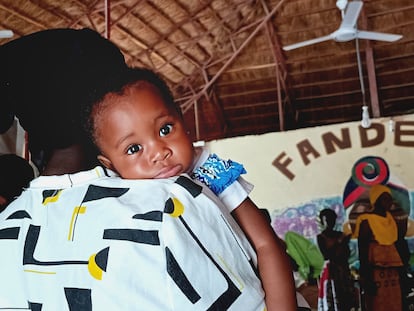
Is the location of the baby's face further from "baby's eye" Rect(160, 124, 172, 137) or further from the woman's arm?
the woman's arm

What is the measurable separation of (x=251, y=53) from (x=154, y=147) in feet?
23.5

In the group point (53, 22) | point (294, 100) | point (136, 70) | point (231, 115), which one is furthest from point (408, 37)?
point (136, 70)

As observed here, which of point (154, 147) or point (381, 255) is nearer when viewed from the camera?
point (154, 147)

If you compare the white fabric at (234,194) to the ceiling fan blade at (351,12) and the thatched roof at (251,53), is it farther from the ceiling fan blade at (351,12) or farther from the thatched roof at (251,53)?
the thatched roof at (251,53)

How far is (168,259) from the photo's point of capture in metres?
0.73

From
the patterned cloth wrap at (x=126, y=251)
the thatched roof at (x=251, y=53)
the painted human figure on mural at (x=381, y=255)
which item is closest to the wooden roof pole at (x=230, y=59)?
the thatched roof at (x=251, y=53)

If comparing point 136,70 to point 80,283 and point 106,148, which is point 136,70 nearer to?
point 106,148

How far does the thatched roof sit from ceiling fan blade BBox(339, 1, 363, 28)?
1.45m

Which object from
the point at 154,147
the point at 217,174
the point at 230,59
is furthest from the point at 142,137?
the point at 230,59

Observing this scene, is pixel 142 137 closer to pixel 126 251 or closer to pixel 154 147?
pixel 154 147

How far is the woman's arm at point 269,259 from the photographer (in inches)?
32.1

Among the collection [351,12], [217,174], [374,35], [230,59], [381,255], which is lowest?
[381,255]

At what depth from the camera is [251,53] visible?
7.87 metres

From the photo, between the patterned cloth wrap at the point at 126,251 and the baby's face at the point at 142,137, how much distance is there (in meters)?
0.05
